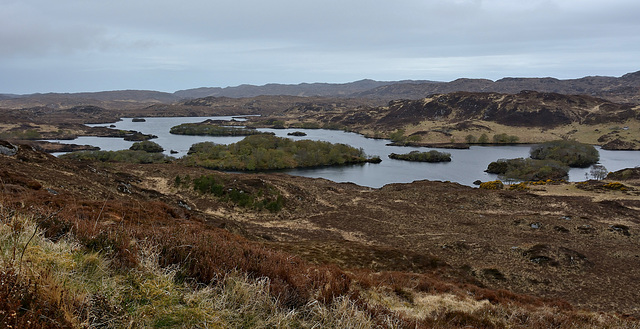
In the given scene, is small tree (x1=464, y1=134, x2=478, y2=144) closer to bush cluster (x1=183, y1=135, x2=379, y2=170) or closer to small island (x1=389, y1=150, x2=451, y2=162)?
small island (x1=389, y1=150, x2=451, y2=162)

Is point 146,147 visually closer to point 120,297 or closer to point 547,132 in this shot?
point 120,297

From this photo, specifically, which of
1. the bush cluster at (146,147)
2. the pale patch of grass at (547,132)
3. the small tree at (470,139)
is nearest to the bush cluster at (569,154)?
the small tree at (470,139)

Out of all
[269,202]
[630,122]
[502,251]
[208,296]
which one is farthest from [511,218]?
[630,122]

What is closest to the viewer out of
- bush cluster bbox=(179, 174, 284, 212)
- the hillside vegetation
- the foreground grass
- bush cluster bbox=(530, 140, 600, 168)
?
the foreground grass

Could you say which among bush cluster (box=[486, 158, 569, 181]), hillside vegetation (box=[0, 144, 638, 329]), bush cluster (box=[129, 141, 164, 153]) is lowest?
bush cluster (box=[486, 158, 569, 181])

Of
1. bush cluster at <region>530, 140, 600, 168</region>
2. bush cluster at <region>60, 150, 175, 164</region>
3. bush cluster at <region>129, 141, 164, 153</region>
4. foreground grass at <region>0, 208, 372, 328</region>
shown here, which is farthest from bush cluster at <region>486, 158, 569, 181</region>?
bush cluster at <region>129, 141, 164, 153</region>

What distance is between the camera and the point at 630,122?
381ft

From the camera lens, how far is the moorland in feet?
12.2

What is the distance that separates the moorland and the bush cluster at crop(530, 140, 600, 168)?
81.0 ft

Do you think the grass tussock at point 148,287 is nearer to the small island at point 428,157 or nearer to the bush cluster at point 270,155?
the bush cluster at point 270,155

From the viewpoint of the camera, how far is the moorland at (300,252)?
3734mm

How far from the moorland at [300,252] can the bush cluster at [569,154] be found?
24.7 meters

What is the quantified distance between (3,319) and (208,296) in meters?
1.94

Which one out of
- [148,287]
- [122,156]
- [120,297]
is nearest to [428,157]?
[122,156]
